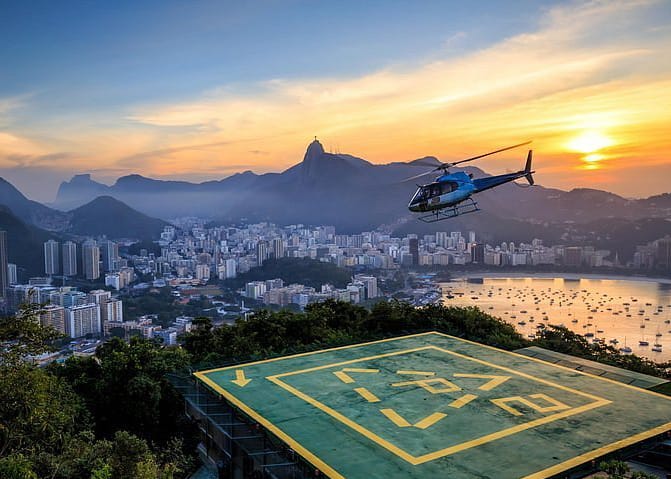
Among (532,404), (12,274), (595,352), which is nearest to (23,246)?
(12,274)

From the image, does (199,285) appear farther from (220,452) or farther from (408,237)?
(220,452)

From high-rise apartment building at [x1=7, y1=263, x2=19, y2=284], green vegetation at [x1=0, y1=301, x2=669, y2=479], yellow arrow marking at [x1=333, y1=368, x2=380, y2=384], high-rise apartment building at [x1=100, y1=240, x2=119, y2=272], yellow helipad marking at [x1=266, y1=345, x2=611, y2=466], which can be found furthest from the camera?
high-rise apartment building at [x1=100, y1=240, x2=119, y2=272]

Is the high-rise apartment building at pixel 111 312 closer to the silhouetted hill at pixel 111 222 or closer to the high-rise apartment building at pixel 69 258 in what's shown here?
the high-rise apartment building at pixel 69 258

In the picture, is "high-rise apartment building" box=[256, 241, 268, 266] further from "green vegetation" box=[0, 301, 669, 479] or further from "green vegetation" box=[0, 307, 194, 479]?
"green vegetation" box=[0, 307, 194, 479]

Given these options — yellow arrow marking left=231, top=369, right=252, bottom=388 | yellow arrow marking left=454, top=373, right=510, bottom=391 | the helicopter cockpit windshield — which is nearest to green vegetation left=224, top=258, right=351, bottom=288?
the helicopter cockpit windshield

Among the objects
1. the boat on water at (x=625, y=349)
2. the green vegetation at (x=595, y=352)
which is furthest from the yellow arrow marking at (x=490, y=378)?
the boat on water at (x=625, y=349)

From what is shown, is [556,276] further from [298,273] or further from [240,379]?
[240,379]

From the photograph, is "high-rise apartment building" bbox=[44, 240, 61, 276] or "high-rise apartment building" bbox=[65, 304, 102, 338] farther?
"high-rise apartment building" bbox=[44, 240, 61, 276]
